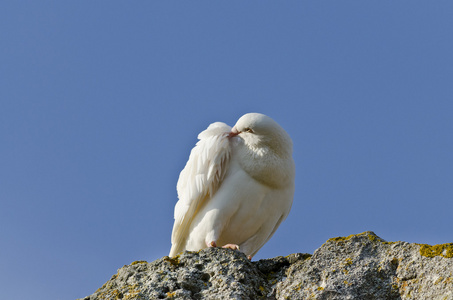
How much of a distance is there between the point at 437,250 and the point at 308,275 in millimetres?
1218

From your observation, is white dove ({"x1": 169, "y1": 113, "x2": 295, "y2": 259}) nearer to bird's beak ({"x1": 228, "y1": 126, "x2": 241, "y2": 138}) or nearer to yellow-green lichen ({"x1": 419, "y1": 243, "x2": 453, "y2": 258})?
bird's beak ({"x1": 228, "y1": 126, "x2": 241, "y2": 138})

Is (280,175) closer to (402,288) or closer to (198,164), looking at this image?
(198,164)

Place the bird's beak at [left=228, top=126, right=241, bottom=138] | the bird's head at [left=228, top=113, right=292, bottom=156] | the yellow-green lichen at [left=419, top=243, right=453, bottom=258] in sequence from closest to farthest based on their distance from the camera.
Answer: the yellow-green lichen at [left=419, top=243, right=453, bottom=258]
the bird's head at [left=228, top=113, right=292, bottom=156]
the bird's beak at [left=228, top=126, right=241, bottom=138]

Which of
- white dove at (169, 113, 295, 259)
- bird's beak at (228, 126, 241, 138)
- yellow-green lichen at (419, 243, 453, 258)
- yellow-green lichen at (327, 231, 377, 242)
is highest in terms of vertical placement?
bird's beak at (228, 126, 241, 138)

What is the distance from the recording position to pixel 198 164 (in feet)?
28.6

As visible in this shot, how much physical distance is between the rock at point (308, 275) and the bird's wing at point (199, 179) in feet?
6.75

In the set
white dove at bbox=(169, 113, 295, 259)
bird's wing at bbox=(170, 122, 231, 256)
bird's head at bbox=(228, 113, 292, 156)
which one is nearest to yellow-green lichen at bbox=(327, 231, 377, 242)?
white dove at bbox=(169, 113, 295, 259)

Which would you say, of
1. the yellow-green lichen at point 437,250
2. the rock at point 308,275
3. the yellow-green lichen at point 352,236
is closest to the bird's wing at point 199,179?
the rock at point 308,275

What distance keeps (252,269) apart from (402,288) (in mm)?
1491

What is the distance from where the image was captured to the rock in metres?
5.57

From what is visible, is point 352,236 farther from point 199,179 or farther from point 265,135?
point 199,179

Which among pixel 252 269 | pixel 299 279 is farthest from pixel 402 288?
pixel 252 269

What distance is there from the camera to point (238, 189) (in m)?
8.23

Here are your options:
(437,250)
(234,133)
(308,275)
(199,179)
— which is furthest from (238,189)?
(437,250)
